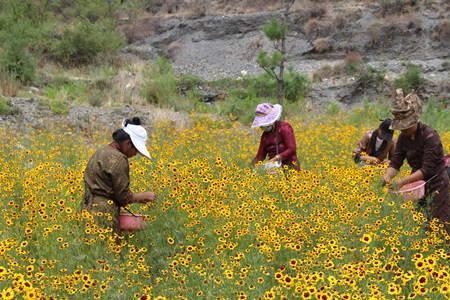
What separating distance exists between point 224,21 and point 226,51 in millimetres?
3422

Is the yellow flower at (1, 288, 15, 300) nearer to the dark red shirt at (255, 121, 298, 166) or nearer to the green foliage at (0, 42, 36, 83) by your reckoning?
the dark red shirt at (255, 121, 298, 166)

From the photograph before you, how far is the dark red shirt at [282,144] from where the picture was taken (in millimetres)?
5652

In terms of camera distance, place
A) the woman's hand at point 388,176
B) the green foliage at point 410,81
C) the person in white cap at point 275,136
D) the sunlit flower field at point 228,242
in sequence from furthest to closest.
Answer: the green foliage at point 410,81
the person in white cap at point 275,136
the woman's hand at point 388,176
the sunlit flower field at point 228,242

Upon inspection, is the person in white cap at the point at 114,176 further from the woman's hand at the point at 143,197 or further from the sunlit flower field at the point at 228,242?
the sunlit flower field at the point at 228,242

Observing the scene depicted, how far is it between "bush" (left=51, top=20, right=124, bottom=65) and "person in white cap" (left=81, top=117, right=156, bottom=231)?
2011 centimetres

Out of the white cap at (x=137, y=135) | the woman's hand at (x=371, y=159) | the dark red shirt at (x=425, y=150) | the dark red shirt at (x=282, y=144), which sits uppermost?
the white cap at (x=137, y=135)

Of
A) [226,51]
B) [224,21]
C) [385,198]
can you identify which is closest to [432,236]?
[385,198]

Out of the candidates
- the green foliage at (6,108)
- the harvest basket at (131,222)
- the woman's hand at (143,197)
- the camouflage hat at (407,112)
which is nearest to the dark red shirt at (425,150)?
the camouflage hat at (407,112)

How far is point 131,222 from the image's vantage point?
4328mm

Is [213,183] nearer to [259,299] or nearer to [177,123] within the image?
[259,299]

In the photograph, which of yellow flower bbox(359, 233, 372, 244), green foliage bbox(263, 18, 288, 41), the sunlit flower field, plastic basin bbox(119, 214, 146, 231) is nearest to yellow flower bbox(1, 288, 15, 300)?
the sunlit flower field

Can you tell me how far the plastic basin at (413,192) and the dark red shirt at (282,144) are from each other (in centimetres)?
154

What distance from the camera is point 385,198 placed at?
4406 mm

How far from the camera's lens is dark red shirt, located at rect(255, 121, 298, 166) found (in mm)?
5652
